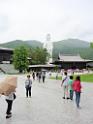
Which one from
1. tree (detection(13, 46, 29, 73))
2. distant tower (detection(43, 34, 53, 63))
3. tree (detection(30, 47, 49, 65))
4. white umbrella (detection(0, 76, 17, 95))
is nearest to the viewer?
white umbrella (detection(0, 76, 17, 95))

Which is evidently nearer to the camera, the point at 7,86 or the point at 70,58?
the point at 7,86

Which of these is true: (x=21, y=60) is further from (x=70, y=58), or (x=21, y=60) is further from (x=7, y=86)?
(x=7, y=86)

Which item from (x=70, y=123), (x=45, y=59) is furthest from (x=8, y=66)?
(x=70, y=123)

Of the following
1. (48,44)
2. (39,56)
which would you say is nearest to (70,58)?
(39,56)

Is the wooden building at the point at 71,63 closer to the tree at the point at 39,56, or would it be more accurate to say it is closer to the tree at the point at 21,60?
the tree at the point at 39,56

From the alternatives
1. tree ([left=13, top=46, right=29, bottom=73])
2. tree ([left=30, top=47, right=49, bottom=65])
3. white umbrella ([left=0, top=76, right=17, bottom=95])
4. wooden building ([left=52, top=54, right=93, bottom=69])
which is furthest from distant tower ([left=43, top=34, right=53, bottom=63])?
white umbrella ([left=0, top=76, right=17, bottom=95])

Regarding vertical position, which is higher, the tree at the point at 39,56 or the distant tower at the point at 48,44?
the distant tower at the point at 48,44

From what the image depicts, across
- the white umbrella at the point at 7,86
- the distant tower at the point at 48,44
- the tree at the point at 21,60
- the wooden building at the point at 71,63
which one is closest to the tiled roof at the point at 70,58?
the wooden building at the point at 71,63

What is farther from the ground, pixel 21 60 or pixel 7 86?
pixel 7 86

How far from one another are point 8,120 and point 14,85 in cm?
125

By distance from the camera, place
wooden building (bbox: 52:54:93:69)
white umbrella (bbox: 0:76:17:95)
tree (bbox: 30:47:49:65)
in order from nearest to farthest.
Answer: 1. white umbrella (bbox: 0:76:17:95)
2. tree (bbox: 30:47:49:65)
3. wooden building (bbox: 52:54:93:69)

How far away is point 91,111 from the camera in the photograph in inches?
539

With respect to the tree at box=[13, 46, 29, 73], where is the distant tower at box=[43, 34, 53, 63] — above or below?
above

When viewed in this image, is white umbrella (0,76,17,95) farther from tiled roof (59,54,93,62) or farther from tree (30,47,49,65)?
tiled roof (59,54,93,62)
